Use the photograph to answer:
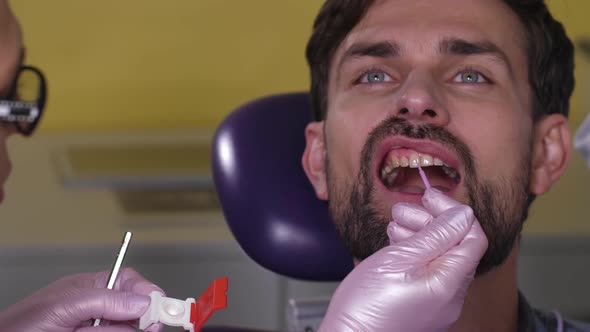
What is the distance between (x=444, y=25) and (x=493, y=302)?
0.53 m

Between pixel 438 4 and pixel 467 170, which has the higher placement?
pixel 438 4

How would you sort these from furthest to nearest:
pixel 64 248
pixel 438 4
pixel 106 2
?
pixel 106 2, pixel 64 248, pixel 438 4

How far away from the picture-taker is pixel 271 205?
1.99 meters

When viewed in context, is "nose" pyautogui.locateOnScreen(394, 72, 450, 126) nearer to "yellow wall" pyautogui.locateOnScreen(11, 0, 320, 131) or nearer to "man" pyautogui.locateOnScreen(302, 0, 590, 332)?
"man" pyautogui.locateOnScreen(302, 0, 590, 332)

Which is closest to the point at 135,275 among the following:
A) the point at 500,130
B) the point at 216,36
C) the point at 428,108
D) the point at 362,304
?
the point at 362,304

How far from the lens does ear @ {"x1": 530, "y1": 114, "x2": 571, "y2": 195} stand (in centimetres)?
190

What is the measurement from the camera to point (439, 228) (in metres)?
1.51

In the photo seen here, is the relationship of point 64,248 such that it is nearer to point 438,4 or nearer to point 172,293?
point 172,293

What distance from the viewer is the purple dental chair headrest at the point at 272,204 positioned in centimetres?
197

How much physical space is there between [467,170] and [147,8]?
1617 millimetres

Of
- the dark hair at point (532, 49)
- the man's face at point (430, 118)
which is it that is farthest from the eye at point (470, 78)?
the dark hair at point (532, 49)

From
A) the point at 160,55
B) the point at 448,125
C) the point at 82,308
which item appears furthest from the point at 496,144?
the point at 160,55

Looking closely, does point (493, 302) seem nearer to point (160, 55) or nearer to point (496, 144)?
point (496, 144)

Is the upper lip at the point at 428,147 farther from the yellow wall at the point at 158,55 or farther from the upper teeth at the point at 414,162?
the yellow wall at the point at 158,55
